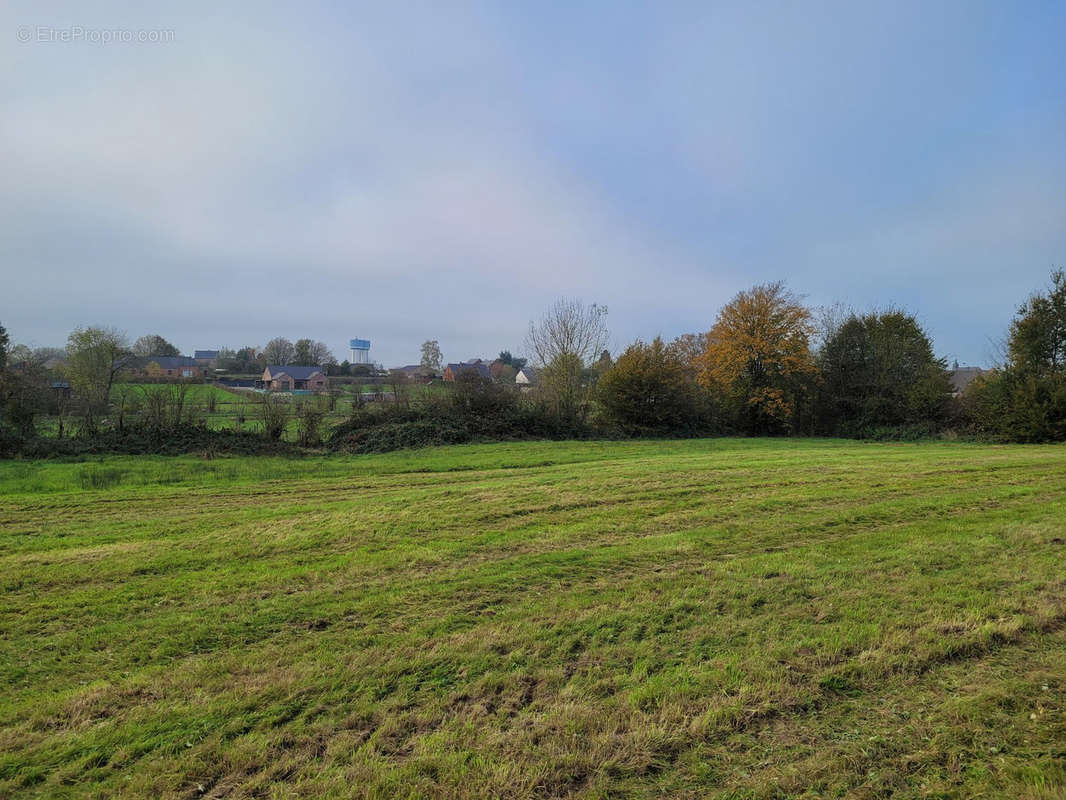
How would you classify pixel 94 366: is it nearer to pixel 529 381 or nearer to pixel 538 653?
pixel 529 381

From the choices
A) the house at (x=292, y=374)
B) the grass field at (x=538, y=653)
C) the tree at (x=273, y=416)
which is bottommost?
the grass field at (x=538, y=653)

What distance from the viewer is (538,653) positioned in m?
4.14

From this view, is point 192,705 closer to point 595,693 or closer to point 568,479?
point 595,693

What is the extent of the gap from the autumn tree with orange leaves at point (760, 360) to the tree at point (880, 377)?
2337 millimetres

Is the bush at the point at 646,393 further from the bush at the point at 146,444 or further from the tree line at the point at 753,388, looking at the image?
the bush at the point at 146,444

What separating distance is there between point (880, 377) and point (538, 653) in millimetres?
34494

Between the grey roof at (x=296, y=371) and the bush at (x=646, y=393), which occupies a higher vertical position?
the grey roof at (x=296, y=371)

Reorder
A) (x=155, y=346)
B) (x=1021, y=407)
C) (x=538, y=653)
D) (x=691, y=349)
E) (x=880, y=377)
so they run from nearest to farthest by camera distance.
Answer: (x=538, y=653) → (x=1021, y=407) → (x=880, y=377) → (x=691, y=349) → (x=155, y=346)

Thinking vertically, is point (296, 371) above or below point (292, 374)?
above

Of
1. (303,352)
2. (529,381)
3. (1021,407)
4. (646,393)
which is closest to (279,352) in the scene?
(303,352)

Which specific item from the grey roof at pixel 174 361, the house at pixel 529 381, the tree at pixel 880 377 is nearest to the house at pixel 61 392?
the house at pixel 529 381

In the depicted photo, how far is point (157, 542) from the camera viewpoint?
7.08 m

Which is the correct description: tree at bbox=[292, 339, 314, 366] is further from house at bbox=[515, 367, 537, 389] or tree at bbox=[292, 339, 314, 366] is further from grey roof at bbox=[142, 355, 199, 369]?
house at bbox=[515, 367, 537, 389]

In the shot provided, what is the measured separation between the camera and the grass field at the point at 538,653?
2.98 m
